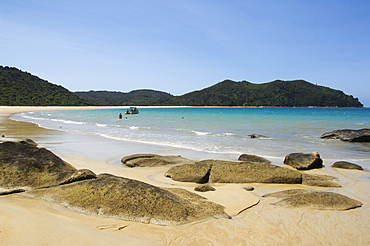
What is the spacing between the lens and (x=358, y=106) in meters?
166

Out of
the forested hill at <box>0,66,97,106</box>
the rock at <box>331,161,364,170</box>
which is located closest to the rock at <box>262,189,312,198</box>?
the rock at <box>331,161,364,170</box>

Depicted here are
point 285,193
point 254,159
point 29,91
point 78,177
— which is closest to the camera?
point 78,177

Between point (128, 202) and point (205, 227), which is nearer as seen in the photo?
point (205, 227)

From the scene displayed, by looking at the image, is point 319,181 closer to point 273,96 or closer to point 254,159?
point 254,159

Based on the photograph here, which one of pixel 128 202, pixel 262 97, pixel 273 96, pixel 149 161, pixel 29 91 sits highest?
pixel 273 96

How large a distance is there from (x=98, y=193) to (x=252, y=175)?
13.9ft

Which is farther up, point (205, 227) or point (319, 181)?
point (205, 227)

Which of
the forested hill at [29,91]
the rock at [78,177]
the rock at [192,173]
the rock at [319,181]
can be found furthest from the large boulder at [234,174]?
the forested hill at [29,91]

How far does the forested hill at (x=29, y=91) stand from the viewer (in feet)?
309

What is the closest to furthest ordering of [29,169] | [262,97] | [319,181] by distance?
[29,169]
[319,181]
[262,97]

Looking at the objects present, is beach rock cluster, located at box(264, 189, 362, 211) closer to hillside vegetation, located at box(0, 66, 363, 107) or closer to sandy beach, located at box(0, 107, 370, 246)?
sandy beach, located at box(0, 107, 370, 246)

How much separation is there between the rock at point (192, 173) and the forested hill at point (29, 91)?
3648 inches

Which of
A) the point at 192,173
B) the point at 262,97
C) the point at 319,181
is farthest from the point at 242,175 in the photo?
the point at 262,97

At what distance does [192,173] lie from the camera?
293 inches
